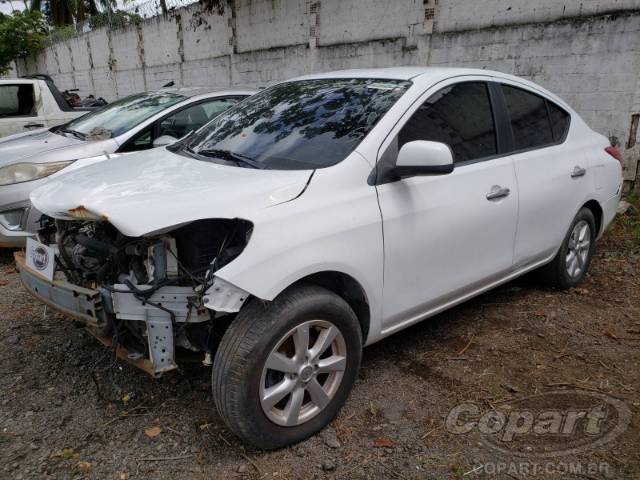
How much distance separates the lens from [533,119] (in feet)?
12.1

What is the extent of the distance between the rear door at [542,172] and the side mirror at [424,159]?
3.39ft

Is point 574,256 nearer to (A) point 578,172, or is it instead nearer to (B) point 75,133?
(A) point 578,172

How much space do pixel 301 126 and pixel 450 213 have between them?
3.24 ft

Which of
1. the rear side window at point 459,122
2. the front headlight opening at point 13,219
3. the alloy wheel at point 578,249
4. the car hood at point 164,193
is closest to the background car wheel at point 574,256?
the alloy wheel at point 578,249

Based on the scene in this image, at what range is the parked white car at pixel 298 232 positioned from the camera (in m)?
2.28

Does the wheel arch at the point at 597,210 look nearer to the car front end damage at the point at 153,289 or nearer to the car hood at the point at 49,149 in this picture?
the car front end damage at the point at 153,289

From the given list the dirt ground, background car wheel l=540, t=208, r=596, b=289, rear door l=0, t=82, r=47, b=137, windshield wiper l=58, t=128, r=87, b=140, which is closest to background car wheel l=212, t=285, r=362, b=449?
the dirt ground

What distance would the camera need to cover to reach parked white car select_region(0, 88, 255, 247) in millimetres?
4551

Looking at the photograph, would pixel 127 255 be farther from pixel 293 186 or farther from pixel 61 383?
pixel 61 383

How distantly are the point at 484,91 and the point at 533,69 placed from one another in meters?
3.73

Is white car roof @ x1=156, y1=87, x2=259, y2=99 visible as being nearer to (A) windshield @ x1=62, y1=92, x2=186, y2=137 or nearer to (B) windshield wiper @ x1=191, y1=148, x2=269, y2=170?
(A) windshield @ x1=62, y1=92, x2=186, y2=137

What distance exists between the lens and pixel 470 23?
7078mm

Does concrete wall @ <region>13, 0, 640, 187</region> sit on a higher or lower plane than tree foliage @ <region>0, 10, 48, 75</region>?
lower

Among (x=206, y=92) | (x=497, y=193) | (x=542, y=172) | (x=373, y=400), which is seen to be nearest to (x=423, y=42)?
(x=206, y=92)
